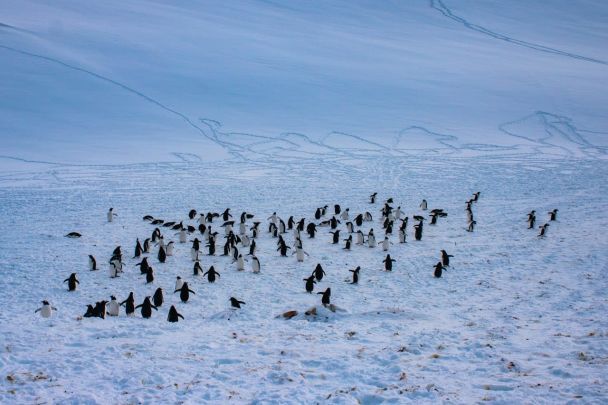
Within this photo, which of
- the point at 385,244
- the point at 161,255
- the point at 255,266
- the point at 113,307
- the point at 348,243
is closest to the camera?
the point at 113,307

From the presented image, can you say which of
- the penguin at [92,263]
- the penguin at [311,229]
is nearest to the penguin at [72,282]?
the penguin at [92,263]

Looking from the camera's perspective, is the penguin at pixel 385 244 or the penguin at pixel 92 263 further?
the penguin at pixel 385 244

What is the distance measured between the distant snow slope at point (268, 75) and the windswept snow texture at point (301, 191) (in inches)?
10.1

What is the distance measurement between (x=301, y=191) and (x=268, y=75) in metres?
27.3

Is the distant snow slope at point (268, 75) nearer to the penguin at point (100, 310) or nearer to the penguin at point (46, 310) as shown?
the penguin at point (46, 310)

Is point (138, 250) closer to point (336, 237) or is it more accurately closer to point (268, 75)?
point (336, 237)

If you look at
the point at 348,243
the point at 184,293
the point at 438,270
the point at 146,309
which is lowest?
the point at 146,309

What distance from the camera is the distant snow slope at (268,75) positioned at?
34.2 metres

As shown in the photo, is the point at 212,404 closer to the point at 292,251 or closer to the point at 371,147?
the point at 292,251

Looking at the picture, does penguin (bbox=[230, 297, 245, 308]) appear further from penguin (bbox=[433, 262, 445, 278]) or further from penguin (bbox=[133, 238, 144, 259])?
penguin (bbox=[433, 262, 445, 278])

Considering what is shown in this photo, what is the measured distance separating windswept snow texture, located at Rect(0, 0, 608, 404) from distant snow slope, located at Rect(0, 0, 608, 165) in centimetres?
26

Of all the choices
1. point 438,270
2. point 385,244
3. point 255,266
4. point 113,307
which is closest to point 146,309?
point 113,307

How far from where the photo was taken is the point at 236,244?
48.5ft

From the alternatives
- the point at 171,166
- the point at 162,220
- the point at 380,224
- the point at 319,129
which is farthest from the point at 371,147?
the point at 162,220
